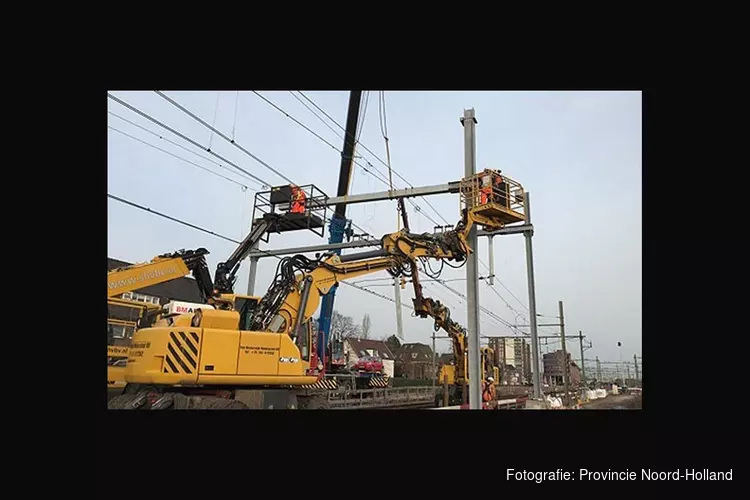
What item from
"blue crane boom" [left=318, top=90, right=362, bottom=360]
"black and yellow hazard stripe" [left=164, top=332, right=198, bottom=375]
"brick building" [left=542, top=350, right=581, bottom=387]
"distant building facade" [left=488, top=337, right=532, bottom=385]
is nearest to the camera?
"black and yellow hazard stripe" [left=164, top=332, right=198, bottom=375]

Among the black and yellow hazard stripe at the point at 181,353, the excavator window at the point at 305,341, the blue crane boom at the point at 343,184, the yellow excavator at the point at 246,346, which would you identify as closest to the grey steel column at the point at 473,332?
the yellow excavator at the point at 246,346

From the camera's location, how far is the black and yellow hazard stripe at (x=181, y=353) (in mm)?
8828

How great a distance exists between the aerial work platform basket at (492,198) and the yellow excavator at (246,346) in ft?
0.13

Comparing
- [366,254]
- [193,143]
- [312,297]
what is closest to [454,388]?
[366,254]

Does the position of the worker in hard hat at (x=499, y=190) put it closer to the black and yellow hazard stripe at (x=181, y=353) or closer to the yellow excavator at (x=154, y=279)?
the yellow excavator at (x=154, y=279)

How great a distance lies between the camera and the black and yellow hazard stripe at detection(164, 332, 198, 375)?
8828 mm

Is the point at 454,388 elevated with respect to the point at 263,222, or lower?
lower

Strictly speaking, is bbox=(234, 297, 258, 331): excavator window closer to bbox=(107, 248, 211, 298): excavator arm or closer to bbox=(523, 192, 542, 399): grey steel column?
bbox=(107, 248, 211, 298): excavator arm

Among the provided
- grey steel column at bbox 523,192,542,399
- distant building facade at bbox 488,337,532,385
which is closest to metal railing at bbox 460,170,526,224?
grey steel column at bbox 523,192,542,399

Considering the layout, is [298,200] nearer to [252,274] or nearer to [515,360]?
[252,274]

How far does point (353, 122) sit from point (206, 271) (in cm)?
1105

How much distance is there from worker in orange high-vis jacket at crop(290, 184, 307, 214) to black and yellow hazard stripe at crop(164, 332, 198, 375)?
262 inches
